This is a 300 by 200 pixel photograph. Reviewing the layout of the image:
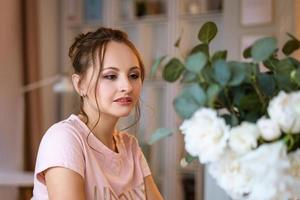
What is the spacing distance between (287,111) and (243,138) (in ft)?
0.23

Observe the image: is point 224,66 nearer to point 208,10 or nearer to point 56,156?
point 56,156

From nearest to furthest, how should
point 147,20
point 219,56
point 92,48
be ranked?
1. point 219,56
2. point 92,48
3. point 147,20

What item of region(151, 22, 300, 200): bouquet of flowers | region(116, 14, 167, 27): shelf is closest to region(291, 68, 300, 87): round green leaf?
region(151, 22, 300, 200): bouquet of flowers

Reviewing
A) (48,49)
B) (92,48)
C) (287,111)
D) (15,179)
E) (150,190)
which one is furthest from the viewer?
(48,49)

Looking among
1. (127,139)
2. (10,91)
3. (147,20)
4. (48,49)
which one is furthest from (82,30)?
(127,139)

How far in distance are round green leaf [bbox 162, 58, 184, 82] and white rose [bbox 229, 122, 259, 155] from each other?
4.6 inches

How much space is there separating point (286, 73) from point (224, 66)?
132 mm

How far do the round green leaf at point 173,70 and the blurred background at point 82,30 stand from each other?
2.30 m

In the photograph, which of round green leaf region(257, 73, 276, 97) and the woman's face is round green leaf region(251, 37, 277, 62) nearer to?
round green leaf region(257, 73, 276, 97)

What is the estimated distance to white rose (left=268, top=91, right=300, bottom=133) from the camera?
612mm

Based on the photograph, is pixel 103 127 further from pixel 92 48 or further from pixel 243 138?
pixel 243 138

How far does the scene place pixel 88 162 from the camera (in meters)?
1.08

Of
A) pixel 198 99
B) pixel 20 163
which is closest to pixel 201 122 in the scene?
pixel 198 99

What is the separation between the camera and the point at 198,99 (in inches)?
25.3
